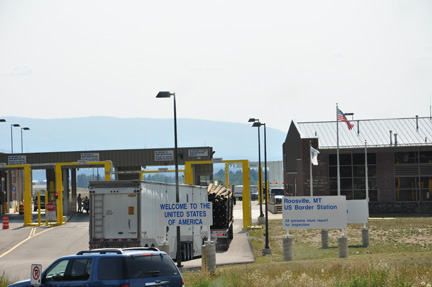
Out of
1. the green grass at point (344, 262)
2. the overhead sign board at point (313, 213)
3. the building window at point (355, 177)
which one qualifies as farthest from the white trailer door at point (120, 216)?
the building window at point (355, 177)

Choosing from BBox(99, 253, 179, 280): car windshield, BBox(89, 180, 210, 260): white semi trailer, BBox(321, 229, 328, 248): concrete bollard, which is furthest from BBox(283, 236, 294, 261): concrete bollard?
BBox(99, 253, 179, 280): car windshield

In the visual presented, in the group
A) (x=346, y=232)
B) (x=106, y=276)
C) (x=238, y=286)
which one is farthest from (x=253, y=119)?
(x=106, y=276)

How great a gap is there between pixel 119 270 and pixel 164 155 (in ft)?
150

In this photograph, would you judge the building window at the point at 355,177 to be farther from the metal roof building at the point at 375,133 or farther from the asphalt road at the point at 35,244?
the asphalt road at the point at 35,244

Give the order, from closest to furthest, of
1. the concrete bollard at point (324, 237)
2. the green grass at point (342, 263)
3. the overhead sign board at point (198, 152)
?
the green grass at point (342, 263), the concrete bollard at point (324, 237), the overhead sign board at point (198, 152)

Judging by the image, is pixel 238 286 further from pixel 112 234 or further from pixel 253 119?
pixel 253 119

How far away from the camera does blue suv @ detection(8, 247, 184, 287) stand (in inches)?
516

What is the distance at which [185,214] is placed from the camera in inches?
1063

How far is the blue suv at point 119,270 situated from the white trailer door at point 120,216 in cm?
1193

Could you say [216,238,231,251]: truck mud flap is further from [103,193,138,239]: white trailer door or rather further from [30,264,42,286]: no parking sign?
[30,264,42,286]: no parking sign

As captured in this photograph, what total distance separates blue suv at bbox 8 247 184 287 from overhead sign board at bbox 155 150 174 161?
1742 inches

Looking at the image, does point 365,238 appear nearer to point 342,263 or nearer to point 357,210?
point 357,210

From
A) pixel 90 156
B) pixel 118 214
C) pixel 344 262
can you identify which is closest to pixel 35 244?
pixel 118 214

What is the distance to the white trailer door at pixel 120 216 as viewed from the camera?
85.5 feet
